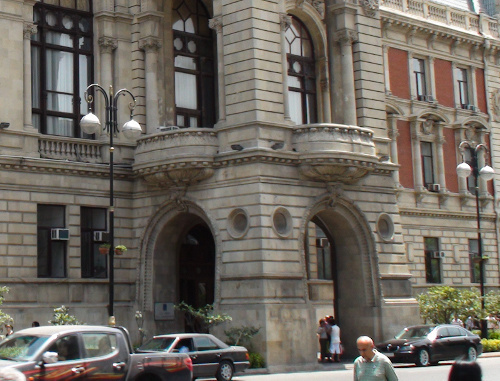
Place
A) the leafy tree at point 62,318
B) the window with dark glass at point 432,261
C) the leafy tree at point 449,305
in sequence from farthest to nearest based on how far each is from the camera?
the window with dark glass at point 432,261 < the leafy tree at point 449,305 < the leafy tree at point 62,318

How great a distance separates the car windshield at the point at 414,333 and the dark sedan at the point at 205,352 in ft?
28.1

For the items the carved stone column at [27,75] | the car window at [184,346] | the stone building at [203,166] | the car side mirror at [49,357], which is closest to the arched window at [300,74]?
the stone building at [203,166]

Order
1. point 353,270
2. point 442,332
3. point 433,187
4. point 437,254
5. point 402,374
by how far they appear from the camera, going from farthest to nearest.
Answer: point 433,187 → point 437,254 → point 353,270 → point 442,332 → point 402,374

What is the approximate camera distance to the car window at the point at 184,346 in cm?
2577

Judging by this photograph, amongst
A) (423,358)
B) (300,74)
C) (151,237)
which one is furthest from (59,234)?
(423,358)

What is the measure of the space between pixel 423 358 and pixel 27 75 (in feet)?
58.8

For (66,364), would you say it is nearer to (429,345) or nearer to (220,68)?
(429,345)

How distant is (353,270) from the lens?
3694cm

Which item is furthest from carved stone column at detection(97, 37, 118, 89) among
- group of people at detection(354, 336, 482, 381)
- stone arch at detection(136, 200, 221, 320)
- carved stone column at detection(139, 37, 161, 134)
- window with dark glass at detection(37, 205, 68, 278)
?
group of people at detection(354, 336, 482, 381)

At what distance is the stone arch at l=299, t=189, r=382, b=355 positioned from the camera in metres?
36.2

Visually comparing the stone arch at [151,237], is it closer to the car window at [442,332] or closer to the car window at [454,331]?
the car window at [442,332]

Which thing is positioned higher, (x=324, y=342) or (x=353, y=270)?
(x=353, y=270)

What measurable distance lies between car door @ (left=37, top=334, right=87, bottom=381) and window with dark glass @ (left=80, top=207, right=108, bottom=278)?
18.0 metres

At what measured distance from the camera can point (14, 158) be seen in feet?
107
